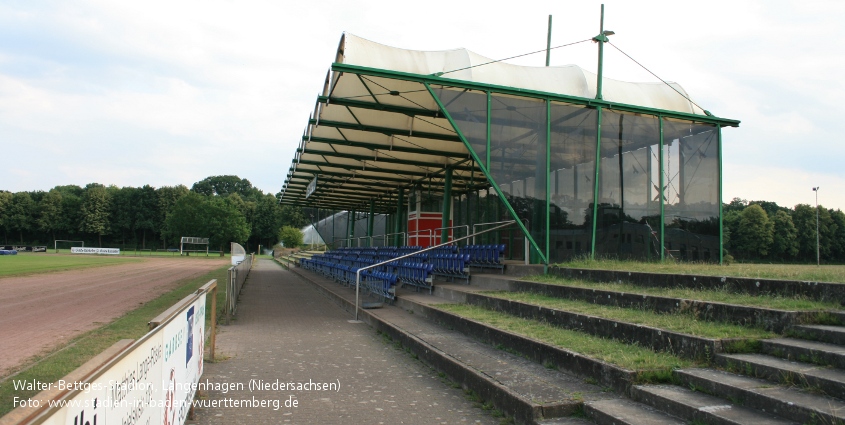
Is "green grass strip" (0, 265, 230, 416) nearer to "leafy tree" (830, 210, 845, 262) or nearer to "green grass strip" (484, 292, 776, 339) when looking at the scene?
"green grass strip" (484, 292, 776, 339)

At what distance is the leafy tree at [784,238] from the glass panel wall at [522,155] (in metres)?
40.3

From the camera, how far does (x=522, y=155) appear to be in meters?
11.2

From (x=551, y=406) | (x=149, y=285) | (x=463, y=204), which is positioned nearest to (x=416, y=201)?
(x=463, y=204)

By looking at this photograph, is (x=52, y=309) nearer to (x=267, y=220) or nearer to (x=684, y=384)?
(x=684, y=384)

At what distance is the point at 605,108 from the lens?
460 inches

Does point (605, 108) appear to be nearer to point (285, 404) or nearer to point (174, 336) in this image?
point (285, 404)

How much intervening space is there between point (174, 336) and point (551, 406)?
2915mm

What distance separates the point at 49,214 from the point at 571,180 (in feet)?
321

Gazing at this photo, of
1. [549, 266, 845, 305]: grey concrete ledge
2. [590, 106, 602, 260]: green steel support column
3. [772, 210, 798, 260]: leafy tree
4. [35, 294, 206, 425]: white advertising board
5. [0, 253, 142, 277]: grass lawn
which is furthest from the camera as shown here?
[772, 210, 798, 260]: leafy tree

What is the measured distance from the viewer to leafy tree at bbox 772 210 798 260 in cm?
4275

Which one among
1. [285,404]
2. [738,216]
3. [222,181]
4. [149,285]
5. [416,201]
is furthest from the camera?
[222,181]

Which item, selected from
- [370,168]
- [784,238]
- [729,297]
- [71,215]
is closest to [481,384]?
[729,297]

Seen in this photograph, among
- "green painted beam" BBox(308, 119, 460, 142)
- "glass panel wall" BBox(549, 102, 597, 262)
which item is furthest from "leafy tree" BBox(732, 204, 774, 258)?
"glass panel wall" BBox(549, 102, 597, 262)

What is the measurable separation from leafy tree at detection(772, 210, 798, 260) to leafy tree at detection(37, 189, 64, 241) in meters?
Result: 98.8
